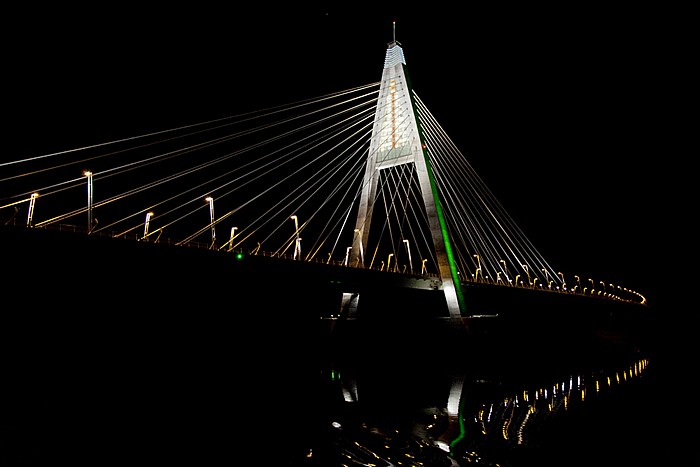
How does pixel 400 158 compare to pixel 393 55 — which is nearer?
pixel 400 158

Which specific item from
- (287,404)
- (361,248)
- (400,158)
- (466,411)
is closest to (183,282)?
(361,248)

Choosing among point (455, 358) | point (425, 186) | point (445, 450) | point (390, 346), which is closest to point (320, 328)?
point (390, 346)

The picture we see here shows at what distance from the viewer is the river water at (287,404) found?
32.7 feet

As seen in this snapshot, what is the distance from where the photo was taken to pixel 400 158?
91.0ft

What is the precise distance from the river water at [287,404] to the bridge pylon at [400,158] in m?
4.17

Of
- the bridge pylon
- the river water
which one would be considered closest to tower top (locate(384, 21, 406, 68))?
the bridge pylon

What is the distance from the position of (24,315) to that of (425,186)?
16.8 meters

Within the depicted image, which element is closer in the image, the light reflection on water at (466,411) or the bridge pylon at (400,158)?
the light reflection on water at (466,411)

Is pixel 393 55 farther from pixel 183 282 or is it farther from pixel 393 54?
pixel 183 282

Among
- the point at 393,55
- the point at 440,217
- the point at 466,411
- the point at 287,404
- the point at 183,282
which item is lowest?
the point at 466,411

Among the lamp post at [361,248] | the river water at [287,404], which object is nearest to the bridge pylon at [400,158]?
the lamp post at [361,248]

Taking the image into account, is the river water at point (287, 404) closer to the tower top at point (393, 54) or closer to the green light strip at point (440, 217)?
the green light strip at point (440, 217)

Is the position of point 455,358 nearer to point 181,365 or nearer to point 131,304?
point 181,365

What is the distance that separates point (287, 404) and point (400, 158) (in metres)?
15.5
